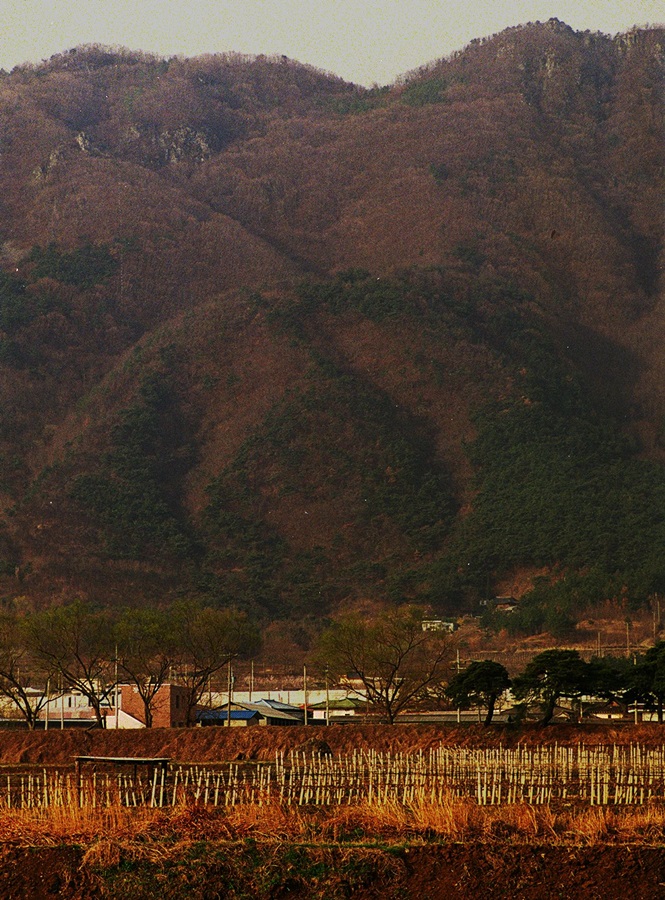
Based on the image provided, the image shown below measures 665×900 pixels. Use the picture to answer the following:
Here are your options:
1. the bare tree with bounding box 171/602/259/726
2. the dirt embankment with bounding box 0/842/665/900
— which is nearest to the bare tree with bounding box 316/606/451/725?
the bare tree with bounding box 171/602/259/726

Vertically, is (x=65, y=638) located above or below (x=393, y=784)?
above

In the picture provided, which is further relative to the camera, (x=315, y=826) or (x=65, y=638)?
(x=65, y=638)

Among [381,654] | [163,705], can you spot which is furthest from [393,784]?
[381,654]

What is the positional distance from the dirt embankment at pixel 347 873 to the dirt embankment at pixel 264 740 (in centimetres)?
2712

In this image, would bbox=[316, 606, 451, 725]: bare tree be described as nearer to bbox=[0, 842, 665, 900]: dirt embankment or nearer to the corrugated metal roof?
the corrugated metal roof

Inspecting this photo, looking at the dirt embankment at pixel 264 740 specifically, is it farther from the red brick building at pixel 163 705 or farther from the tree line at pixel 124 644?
the red brick building at pixel 163 705

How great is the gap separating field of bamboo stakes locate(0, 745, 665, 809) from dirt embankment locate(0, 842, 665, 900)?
3.81m

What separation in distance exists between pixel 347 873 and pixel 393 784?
37.2 ft

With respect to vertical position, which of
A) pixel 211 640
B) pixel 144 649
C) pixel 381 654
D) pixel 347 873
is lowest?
pixel 347 873

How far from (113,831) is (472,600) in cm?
13303

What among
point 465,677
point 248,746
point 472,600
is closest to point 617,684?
point 465,677

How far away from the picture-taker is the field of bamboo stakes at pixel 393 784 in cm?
2780

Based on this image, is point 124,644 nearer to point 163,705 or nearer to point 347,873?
point 163,705

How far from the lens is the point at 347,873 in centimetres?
2014
